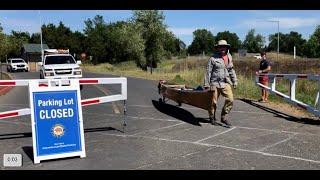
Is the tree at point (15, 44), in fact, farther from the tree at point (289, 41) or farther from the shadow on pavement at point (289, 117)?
the tree at point (289, 41)

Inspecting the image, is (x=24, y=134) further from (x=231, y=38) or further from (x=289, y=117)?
(x=231, y=38)

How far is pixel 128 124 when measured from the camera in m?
11.0

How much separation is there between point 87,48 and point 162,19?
45.2 metres

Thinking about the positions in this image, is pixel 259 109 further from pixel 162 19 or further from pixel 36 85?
pixel 162 19

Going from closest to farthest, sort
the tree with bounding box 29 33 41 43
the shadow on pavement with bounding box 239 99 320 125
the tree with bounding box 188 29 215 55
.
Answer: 1. the shadow on pavement with bounding box 239 99 320 125
2. the tree with bounding box 188 29 215 55
3. the tree with bounding box 29 33 41 43

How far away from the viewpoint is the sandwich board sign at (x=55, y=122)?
24.2 feet

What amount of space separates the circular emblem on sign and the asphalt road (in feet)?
1.33

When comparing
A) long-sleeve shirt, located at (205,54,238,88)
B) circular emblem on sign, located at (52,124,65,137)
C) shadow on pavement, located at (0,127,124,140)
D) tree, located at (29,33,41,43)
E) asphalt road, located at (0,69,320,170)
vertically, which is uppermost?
tree, located at (29,33,41,43)

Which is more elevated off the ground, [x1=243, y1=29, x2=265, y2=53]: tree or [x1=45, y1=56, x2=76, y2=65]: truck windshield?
[x1=243, y1=29, x2=265, y2=53]: tree

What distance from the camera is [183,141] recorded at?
8828 millimetres

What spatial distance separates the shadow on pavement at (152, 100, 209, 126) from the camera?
11294 millimetres

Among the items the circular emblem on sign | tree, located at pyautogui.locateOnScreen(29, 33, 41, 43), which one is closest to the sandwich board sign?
the circular emblem on sign
